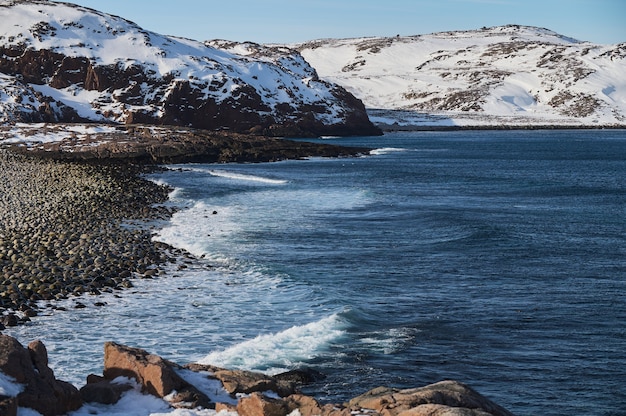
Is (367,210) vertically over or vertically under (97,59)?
under

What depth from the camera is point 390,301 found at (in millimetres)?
26047

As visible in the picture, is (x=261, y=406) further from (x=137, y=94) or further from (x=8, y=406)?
(x=137, y=94)

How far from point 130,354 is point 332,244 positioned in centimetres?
2221

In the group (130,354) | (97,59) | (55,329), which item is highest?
(97,59)

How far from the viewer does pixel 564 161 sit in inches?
3846

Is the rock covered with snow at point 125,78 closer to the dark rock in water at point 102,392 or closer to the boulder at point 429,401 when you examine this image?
the dark rock in water at point 102,392

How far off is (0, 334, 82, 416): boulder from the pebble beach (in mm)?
9296

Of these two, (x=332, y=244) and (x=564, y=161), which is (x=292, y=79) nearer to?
(x=564, y=161)

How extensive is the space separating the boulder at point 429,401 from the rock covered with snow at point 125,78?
113063mm

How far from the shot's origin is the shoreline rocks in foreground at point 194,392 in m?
12.3

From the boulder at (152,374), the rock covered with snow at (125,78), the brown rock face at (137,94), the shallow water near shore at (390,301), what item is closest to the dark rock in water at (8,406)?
the boulder at (152,374)

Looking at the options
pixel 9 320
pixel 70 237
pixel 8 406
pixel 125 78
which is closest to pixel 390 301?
pixel 9 320

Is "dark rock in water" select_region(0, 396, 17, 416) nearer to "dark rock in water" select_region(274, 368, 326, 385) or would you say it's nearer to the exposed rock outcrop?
"dark rock in water" select_region(274, 368, 326, 385)

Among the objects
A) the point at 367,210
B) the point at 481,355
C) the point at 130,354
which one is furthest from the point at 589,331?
the point at 367,210
